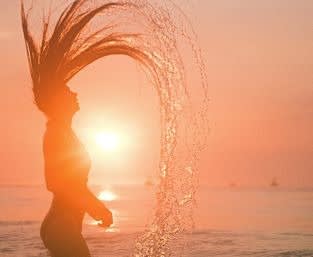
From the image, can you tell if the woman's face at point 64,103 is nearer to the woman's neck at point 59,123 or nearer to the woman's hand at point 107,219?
the woman's neck at point 59,123

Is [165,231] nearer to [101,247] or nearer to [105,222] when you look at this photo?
[105,222]

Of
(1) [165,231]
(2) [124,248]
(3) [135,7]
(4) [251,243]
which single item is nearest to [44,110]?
(3) [135,7]

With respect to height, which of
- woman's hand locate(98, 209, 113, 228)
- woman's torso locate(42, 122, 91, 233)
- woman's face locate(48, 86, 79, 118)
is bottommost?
woman's hand locate(98, 209, 113, 228)

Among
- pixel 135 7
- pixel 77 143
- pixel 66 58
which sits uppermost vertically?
pixel 135 7

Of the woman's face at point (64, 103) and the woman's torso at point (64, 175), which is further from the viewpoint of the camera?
the woman's face at point (64, 103)

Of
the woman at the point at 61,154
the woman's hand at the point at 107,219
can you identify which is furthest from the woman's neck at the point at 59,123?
the woman's hand at the point at 107,219

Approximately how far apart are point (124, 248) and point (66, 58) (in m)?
20.1

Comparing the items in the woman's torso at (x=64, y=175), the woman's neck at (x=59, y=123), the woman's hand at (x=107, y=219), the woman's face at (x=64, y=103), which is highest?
the woman's face at (x=64, y=103)

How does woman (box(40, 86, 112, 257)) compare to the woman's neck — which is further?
the woman's neck

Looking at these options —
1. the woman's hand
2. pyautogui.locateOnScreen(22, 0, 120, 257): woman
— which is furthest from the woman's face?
the woman's hand

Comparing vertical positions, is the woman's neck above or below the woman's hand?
Result: above

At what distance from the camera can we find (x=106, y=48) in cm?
573

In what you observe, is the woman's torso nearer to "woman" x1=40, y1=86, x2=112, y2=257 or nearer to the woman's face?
"woman" x1=40, y1=86, x2=112, y2=257

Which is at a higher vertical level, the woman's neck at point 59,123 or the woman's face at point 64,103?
the woman's face at point 64,103
